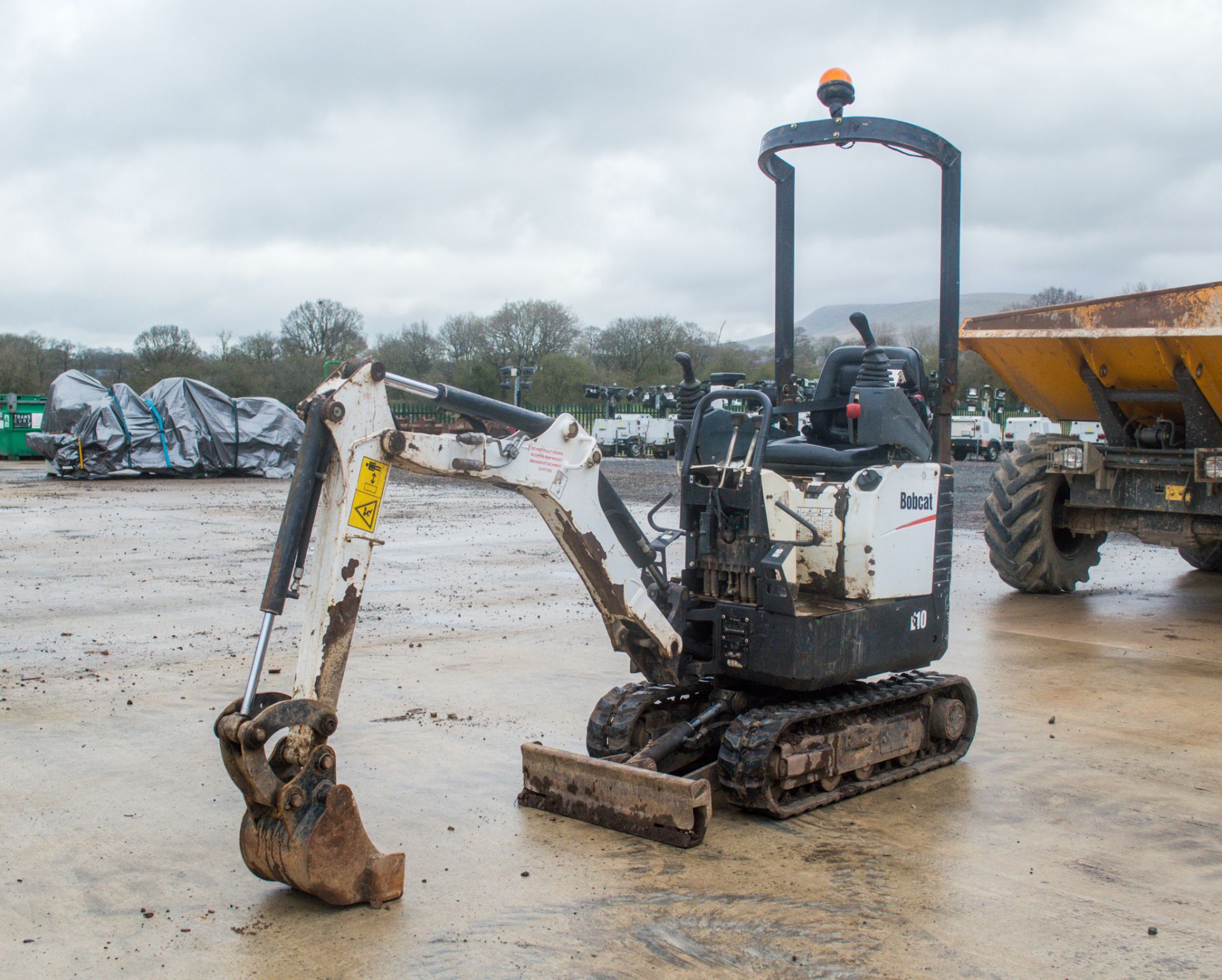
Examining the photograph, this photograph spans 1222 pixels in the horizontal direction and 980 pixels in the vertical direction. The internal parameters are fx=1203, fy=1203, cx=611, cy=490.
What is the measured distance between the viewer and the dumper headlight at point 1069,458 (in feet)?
32.8

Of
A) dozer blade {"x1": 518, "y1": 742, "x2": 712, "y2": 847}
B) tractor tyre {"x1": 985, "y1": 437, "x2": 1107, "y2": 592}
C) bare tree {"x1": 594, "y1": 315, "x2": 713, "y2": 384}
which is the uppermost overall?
bare tree {"x1": 594, "y1": 315, "x2": 713, "y2": 384}

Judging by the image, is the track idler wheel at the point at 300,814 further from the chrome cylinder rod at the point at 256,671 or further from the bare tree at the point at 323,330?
the bare tree at the point at 323,330

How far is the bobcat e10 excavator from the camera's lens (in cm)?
399

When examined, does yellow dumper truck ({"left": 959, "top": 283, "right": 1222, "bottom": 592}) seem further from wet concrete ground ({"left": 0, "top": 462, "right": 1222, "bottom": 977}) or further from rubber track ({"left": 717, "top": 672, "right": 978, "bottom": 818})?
rubber track ({"left": 717, "top": 672, "right": 978, "bottom": 818})

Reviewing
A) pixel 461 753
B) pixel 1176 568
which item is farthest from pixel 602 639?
pixel 1176 568

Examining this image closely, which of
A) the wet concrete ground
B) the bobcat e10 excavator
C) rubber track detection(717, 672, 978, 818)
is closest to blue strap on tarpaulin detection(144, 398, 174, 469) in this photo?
the wet concrete ground

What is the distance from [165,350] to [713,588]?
162ft

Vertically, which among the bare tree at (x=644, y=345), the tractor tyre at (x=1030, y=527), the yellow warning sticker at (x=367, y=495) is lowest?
the tractor tyre at (x=1030, y=527)

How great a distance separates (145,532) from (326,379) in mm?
12418

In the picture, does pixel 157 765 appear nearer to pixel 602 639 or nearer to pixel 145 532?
pixel 602 639

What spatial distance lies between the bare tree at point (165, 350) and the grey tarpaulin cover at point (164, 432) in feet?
67.3

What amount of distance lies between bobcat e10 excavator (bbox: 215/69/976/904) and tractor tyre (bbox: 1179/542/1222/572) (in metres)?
7.62

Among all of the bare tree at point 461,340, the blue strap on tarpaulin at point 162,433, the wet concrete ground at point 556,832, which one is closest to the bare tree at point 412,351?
the bare tree at point 461,340

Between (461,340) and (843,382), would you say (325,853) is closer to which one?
(843,382)
